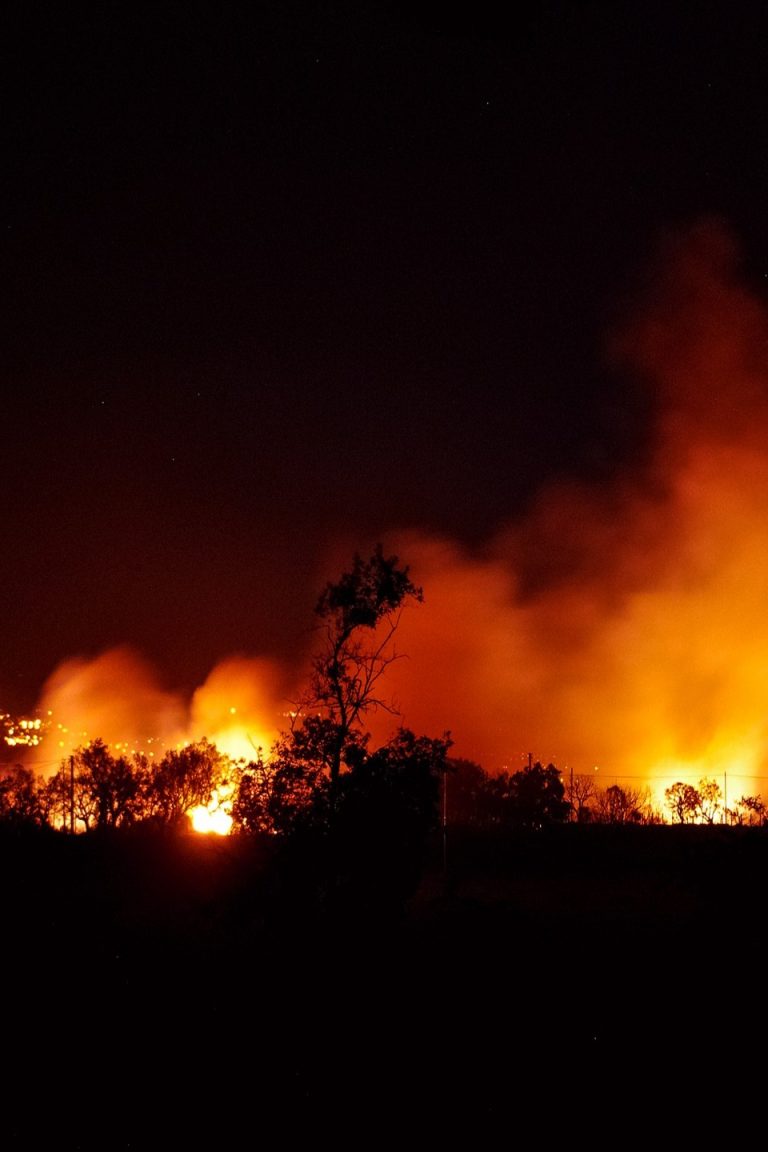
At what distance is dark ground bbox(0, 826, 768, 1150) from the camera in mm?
9570

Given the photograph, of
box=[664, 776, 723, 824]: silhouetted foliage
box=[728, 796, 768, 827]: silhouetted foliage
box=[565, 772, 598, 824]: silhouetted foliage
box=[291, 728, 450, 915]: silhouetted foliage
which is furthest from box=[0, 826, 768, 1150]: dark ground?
box=[664, 776, 723, 824]: silhouetted foliage

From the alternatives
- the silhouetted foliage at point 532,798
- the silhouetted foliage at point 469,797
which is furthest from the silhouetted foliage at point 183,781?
the silhouetted foliage at point 532,798

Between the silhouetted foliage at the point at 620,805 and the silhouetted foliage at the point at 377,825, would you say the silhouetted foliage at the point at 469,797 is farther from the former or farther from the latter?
the silhouetted foliage at the point at 377,825

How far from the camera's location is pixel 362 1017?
12.0m

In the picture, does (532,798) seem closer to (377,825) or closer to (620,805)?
(620,805)

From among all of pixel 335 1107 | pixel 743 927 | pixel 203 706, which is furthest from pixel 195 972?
pixel 203 706

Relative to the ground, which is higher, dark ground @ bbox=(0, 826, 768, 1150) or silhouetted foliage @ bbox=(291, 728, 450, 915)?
silhouetted foliage @ bbox=(291, 728, 450, 915)

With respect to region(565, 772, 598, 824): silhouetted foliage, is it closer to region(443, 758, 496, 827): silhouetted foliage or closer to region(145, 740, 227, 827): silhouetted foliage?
region(443, 758, 496, 827): silhouetted foliage

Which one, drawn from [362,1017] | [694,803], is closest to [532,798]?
[694,803]

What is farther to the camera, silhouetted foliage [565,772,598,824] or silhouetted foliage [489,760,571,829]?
silhouetted foliage [565,772,598,824]

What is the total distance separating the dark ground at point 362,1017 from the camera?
9.57 metres

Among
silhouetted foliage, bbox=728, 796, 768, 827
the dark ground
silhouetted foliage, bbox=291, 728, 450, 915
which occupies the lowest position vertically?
the dark ground

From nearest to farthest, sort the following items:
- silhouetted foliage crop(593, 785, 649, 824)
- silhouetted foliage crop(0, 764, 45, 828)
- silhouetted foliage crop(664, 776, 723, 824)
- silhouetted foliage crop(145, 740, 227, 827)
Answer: silhouetted foliage crop(0, 764, 45, 828) → silhouetted foliage crop(593, 785, 649, 824) → silhouetted foliage crop(145, 740, 227, 827) → silhouetted foliage crop(664, 776, 723, 824)

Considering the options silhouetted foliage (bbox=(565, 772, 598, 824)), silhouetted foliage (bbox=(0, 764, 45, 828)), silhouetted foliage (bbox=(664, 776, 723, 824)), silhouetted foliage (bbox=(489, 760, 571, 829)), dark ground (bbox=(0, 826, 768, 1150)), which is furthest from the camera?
silhouetted foliage (bbox=(664, 776, 723, 824))
